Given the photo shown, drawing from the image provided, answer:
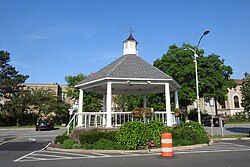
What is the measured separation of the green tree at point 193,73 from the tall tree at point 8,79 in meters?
27.0

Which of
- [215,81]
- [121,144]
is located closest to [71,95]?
[215,81]

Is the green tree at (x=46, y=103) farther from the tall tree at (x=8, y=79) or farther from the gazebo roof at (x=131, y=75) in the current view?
the gazebo roof at (x=131, y=75)

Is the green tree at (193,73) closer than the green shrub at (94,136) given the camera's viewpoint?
No

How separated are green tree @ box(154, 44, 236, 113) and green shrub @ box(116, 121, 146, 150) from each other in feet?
104

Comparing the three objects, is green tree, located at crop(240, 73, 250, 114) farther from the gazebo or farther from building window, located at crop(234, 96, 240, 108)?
building window, located at crop(234, 96, 240, 108)

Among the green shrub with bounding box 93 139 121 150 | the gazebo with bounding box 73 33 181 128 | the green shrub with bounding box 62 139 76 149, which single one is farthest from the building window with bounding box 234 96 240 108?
the green shrub with bounding box 62 139 76 149

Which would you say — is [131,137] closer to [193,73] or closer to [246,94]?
[246,94]

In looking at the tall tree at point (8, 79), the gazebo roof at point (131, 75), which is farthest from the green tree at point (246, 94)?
the tall tree at point (8, 79)

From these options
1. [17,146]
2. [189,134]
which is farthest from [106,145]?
[17,146]

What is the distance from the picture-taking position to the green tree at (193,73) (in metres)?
46.7

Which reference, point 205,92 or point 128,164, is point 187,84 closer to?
point 205,92

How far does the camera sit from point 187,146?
16.2 m

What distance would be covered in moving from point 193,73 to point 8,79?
114ft

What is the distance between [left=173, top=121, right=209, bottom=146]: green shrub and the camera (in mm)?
16750
